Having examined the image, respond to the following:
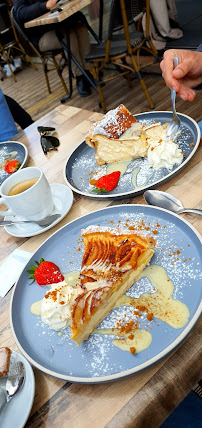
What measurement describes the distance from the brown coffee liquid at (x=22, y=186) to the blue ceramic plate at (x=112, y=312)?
18cm

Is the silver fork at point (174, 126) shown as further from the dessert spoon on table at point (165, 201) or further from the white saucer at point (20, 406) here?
the white saucer at point (20, 406)

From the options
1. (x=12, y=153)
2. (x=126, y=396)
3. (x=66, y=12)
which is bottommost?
(x=126, y=396)

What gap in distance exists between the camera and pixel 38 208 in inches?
41.8

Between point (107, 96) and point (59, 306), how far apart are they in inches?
144

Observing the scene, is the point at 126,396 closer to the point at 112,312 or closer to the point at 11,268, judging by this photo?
the point at 112,312

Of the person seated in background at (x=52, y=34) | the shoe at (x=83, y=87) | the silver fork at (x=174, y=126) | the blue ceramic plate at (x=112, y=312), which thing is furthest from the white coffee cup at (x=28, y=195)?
the shoe at (x=83, y=87)

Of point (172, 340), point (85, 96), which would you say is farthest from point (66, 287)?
point (85, 96)

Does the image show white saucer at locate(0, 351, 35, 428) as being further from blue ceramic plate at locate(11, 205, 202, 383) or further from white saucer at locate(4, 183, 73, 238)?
white saucer at locate(4, 183, 73, 238)

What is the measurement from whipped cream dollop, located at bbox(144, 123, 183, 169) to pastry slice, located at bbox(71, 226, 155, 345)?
0.32 m

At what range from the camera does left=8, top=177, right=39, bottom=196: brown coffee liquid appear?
1072mm

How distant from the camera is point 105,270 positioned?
0.82 m

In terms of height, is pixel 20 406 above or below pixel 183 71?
below

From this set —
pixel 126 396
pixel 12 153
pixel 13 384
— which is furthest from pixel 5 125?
pixel 126 396

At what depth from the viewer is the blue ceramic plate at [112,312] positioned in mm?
681
